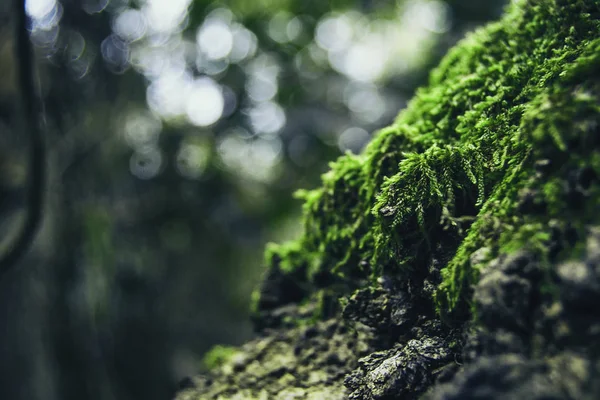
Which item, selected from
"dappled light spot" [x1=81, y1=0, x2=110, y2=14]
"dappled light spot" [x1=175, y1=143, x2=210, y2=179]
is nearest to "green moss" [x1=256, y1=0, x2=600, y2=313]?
Answer: "dappled light spot" [x1=81, y1=0, x2=110, y2=14]

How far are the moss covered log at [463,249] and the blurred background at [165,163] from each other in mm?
6680

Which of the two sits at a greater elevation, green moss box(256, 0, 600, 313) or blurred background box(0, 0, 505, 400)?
blurred background box(0, 0, 505, 400)

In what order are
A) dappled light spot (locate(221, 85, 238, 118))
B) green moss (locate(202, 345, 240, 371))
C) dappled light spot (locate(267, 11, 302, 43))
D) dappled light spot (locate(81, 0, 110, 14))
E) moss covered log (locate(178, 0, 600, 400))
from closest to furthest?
moss covered log (locate(178, 0, 600, 400)) → green moss (locate(202, 345, 240, 371)) → dappled light spot (locate(81, 0, 110, 14)) → dappled light spot (locate(221, 85, 238, 118)) → dappled light spot (locate(267, 11, 302, 43))

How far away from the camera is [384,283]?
1.61m

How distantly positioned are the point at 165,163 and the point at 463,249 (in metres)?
10.7

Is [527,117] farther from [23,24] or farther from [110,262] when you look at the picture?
[110,262]

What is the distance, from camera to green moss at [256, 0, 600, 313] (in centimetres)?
119

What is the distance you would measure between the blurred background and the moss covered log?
6680 millimetres

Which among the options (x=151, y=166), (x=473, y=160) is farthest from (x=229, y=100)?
(x=473, y=160)

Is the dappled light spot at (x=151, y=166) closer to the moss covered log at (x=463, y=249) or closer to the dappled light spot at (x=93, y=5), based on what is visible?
the dappled light spot at (x=93, y=5)

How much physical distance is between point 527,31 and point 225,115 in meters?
10.5

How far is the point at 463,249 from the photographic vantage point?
1.34 m

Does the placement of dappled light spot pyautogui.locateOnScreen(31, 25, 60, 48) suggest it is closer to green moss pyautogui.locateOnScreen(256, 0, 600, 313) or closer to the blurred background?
the blurred background

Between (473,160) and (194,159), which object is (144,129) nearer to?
(194,159)
